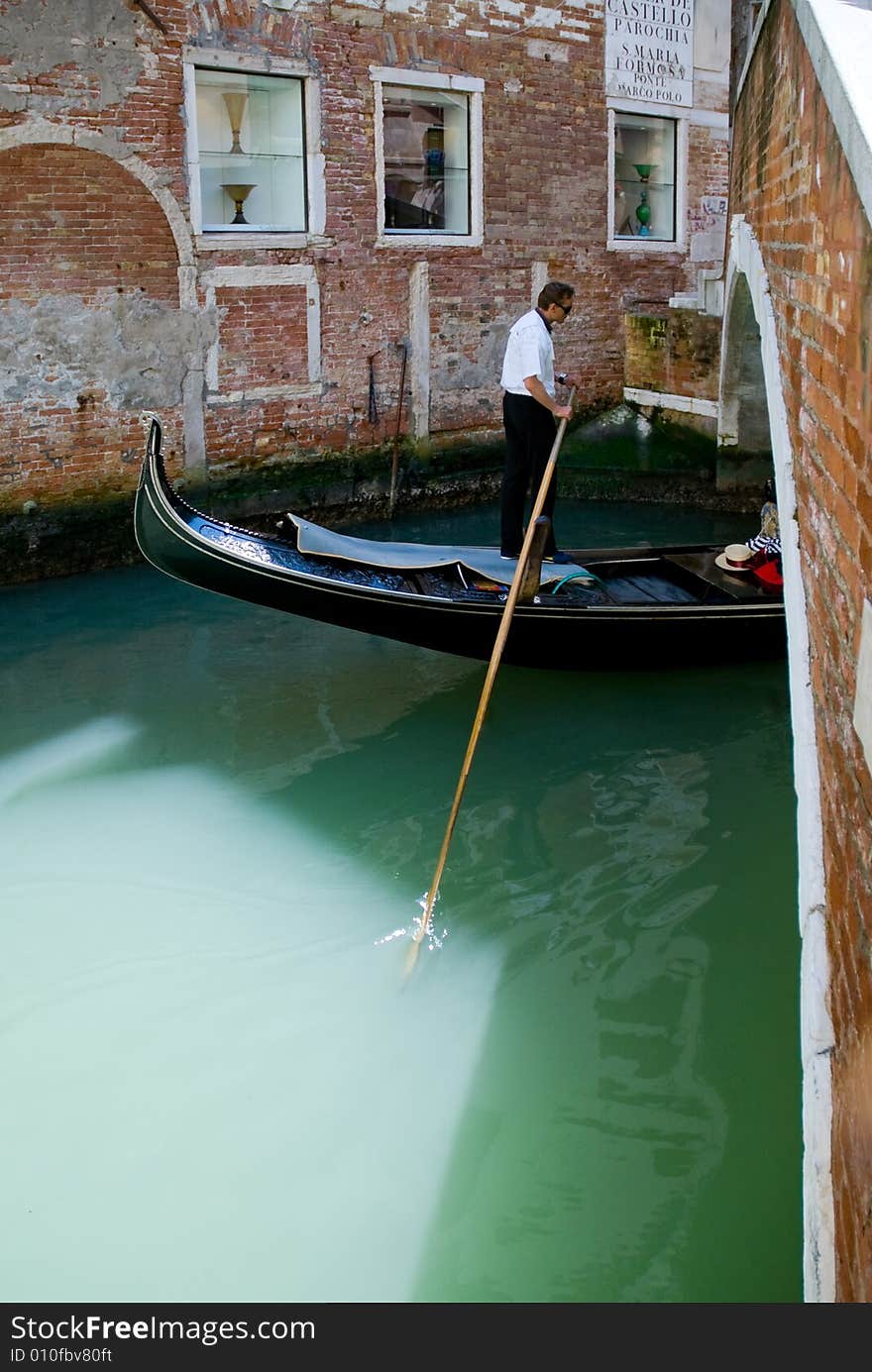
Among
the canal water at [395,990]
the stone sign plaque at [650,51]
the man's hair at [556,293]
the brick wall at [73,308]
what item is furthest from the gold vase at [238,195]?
the stone sign plaque at [650,51]

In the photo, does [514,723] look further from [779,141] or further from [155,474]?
[779,141]

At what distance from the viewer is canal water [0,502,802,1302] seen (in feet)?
7.21

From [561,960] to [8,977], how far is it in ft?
3.92

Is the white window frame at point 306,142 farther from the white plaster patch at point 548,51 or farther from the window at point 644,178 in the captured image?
the window at point 644,178

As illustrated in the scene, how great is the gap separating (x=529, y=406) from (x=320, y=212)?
2388 mm

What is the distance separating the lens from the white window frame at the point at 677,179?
25.3 feet

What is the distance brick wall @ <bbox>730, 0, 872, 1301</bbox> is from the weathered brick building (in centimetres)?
376

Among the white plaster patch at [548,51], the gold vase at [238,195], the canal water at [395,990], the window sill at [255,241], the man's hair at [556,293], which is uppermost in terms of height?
the white plaster patch at [548,51]

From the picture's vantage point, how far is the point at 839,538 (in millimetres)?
1538

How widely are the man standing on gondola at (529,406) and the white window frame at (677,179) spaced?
359cm

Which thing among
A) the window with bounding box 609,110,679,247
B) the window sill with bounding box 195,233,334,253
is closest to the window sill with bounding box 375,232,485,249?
the window sill with bounding box 195,233,334,253

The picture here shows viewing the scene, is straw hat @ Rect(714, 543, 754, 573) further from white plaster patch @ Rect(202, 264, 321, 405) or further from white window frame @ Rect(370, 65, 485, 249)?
white window frame @ Rect(370, 65, 485, 249)

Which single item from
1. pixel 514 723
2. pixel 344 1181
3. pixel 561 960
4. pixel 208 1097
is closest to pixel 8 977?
pixel 208 1097

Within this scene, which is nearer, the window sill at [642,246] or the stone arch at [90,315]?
the stone arch at [90,315]
